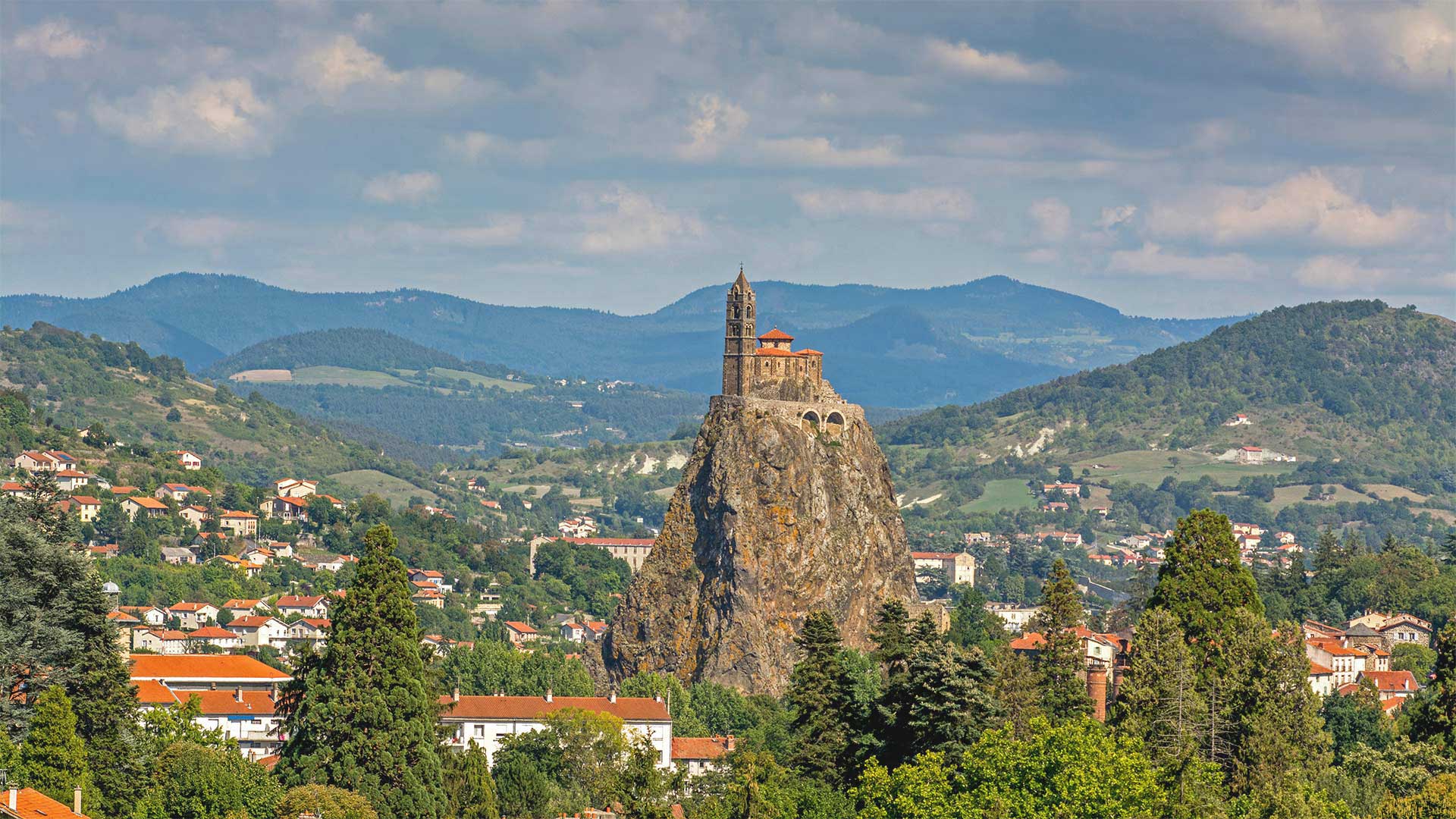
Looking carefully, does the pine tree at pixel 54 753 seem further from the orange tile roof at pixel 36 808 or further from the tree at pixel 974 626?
the tree at pixel 974 626

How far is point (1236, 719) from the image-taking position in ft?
221

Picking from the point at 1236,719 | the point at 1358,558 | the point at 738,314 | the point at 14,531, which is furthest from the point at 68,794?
the point at 1358,558

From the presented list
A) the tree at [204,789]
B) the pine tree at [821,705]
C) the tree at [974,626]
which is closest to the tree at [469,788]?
the tree at [204,789]

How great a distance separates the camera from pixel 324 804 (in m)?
61.3

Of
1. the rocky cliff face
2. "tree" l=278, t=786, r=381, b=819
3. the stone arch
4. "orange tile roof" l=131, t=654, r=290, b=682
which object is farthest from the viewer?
the stone arch

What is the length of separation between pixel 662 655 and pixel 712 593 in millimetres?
4996

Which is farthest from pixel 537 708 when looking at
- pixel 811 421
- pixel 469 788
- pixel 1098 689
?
pixel 811 421

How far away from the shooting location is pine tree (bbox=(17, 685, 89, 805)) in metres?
59.4

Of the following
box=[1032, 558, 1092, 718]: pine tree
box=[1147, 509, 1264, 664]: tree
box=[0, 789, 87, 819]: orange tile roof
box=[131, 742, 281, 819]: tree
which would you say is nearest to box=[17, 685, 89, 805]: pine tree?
box=[0, 789, 87, 819]: orange tile roof

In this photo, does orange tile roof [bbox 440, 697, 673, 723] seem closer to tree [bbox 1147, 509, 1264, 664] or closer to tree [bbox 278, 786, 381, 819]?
tree [bbox 1147, 509, 1264, 664]

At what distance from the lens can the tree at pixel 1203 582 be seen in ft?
244

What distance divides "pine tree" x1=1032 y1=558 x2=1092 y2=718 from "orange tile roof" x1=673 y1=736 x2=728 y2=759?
2605cm

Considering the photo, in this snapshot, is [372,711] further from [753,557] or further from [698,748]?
[753,557]

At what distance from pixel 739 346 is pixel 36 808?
9454 cm
